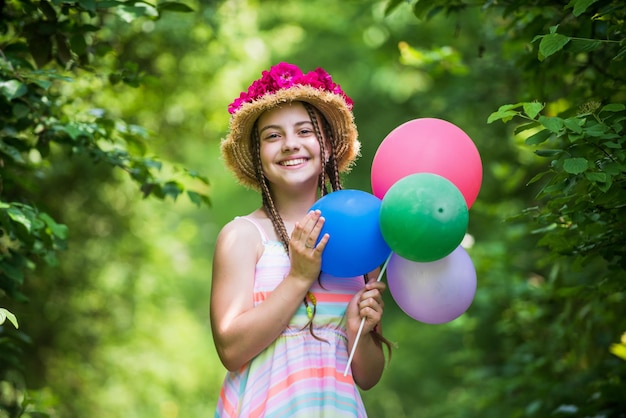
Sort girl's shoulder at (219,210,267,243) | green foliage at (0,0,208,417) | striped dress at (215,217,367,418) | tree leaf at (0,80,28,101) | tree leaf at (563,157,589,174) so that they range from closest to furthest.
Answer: tree leaf at (563,157,589,174) → striped dress at (215,217,367,418) → girl's shoulder at (219,210,267,243) → tree leaf at (0,80,28,101) → green foliage at (0,0,208,417)

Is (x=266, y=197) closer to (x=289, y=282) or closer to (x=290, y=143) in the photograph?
Answer: (x=290, y=143)

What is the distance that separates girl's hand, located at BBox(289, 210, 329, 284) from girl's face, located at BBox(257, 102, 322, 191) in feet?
0.90

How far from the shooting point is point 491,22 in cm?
650

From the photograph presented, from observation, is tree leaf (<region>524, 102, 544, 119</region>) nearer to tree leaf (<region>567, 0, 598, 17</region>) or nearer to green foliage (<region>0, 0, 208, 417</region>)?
tree leaf (<region>567, 0, 598, 17</region>)

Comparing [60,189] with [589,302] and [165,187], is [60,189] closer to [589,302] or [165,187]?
[165,187]

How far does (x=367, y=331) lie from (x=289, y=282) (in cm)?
30

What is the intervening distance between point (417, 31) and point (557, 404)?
525 cm

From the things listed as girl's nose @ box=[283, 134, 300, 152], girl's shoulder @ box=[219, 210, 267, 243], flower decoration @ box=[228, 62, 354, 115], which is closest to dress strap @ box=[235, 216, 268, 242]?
girl's shoulder @ box=[219, 210, 267, 243]

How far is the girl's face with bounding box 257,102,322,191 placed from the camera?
2.65 meters

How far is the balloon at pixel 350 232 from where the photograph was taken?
2377 millimetres

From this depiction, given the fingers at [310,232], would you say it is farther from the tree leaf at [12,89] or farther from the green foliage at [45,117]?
the tree leaf at [12,89]

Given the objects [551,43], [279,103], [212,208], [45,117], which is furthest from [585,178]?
[212,208]

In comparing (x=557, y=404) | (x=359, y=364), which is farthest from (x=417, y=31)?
(x=359, y=364)

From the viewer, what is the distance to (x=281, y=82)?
266cm
